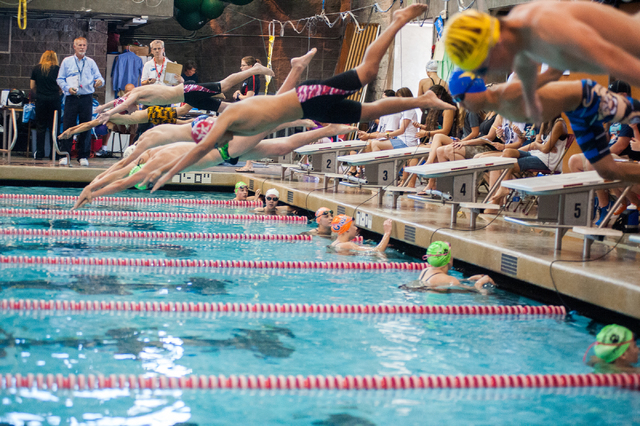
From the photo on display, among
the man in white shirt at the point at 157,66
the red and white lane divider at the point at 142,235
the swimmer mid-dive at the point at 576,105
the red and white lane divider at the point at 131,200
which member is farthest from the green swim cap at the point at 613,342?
the red and white lane divider at the point at 131,200

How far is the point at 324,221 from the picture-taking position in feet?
28.1

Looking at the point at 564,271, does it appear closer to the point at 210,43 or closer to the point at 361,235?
the point at 361,235

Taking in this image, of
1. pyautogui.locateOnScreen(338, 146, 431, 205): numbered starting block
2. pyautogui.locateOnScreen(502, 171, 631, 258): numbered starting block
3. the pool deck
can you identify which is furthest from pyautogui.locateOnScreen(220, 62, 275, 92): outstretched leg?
pyautogui.locateOnScreen(338, 146, 431, 205): numbered starting block

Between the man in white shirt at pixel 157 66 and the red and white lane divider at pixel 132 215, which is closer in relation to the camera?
the red and white lane divider at pixel 132 215

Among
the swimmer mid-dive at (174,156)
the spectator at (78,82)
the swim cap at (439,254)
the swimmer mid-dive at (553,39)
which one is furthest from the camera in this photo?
the spectator at (78,82)

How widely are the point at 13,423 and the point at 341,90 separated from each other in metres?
2.85

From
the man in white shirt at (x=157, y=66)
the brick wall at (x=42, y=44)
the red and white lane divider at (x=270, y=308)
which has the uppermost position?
the brick wall at (x=42, y=44)

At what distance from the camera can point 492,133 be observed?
28.9ft

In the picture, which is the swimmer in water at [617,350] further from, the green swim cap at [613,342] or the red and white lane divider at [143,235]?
the red and white lane divider at [143,235]

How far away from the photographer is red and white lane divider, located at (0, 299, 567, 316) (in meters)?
5.24

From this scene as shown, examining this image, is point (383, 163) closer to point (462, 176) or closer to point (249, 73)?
point (462, 176)

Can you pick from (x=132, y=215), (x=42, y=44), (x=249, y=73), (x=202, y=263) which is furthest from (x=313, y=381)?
(x=42, y=44)

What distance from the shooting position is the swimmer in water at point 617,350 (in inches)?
166

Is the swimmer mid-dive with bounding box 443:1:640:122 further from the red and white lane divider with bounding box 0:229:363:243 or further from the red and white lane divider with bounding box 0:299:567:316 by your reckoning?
the red and white lane divider with bounding box 0:229:363:243
